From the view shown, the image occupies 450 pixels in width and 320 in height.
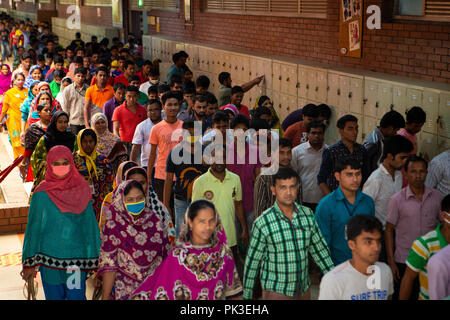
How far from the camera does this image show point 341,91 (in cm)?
1001

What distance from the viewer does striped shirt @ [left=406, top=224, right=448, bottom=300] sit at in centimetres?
437

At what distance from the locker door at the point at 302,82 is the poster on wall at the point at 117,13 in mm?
13893

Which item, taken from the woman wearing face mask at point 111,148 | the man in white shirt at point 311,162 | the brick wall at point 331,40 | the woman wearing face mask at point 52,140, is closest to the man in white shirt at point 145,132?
the woman wearing face mask at point 111,148

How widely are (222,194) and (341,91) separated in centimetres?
433

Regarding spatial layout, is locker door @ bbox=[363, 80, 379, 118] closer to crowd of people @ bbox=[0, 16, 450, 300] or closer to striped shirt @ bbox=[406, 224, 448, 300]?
crowd of people @ bbox=[0, 16, 450, 300]

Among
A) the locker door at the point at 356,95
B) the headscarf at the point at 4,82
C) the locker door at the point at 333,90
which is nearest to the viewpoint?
the locker door at the point at 356,95

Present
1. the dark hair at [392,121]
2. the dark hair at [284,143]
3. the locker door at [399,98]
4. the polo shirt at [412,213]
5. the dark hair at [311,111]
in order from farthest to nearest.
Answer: the locker door at [399,98] < the dark hair at [311,111] < the dark hair at [392,121] < the dark hair at [284,143] < the polo shirt at [412,213]

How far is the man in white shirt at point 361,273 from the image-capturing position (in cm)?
399

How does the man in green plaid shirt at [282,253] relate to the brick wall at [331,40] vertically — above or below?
below

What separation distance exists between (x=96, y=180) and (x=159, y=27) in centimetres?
1390

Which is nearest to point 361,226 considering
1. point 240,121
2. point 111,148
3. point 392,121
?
point 392,121

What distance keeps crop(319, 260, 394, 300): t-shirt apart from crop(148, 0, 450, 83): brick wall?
500cm

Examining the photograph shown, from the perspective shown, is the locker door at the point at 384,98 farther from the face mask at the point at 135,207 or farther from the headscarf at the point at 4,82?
the headscarf at the point at 4,82

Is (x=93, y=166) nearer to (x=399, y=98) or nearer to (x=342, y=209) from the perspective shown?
(x=342, y=209)
